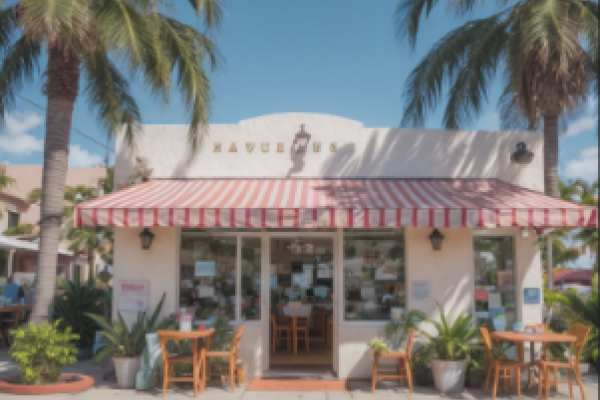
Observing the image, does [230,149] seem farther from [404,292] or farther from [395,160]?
[404,292]

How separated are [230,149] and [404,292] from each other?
4519 millimetres

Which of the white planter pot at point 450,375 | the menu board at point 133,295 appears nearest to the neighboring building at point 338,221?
the menu board at point 133,295

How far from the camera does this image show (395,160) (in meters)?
11.0

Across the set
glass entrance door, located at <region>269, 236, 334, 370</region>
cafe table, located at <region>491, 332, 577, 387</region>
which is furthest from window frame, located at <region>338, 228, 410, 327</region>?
cafe table, located at <region>491, 332, 577, 387</region>

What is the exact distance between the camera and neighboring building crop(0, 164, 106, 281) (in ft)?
83.6

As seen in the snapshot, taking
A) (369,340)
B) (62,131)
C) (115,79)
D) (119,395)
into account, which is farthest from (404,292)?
(115,79)

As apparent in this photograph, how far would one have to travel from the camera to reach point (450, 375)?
8875 millimetres

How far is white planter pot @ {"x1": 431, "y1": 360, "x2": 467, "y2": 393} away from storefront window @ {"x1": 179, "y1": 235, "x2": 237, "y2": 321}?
3.95 m

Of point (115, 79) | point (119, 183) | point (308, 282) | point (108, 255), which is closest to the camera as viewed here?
point (119, 183)

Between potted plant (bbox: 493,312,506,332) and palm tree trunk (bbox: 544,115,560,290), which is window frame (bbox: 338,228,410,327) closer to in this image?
potted plant (bbox: 493,312,506,332)

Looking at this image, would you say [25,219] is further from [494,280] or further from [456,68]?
[494,280]

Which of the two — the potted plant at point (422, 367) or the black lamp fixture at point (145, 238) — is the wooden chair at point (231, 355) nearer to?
the black lamp fixture at point (145, 238)

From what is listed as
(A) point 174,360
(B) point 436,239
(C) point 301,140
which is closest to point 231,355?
(A) point 174,360

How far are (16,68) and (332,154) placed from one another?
6930mm
